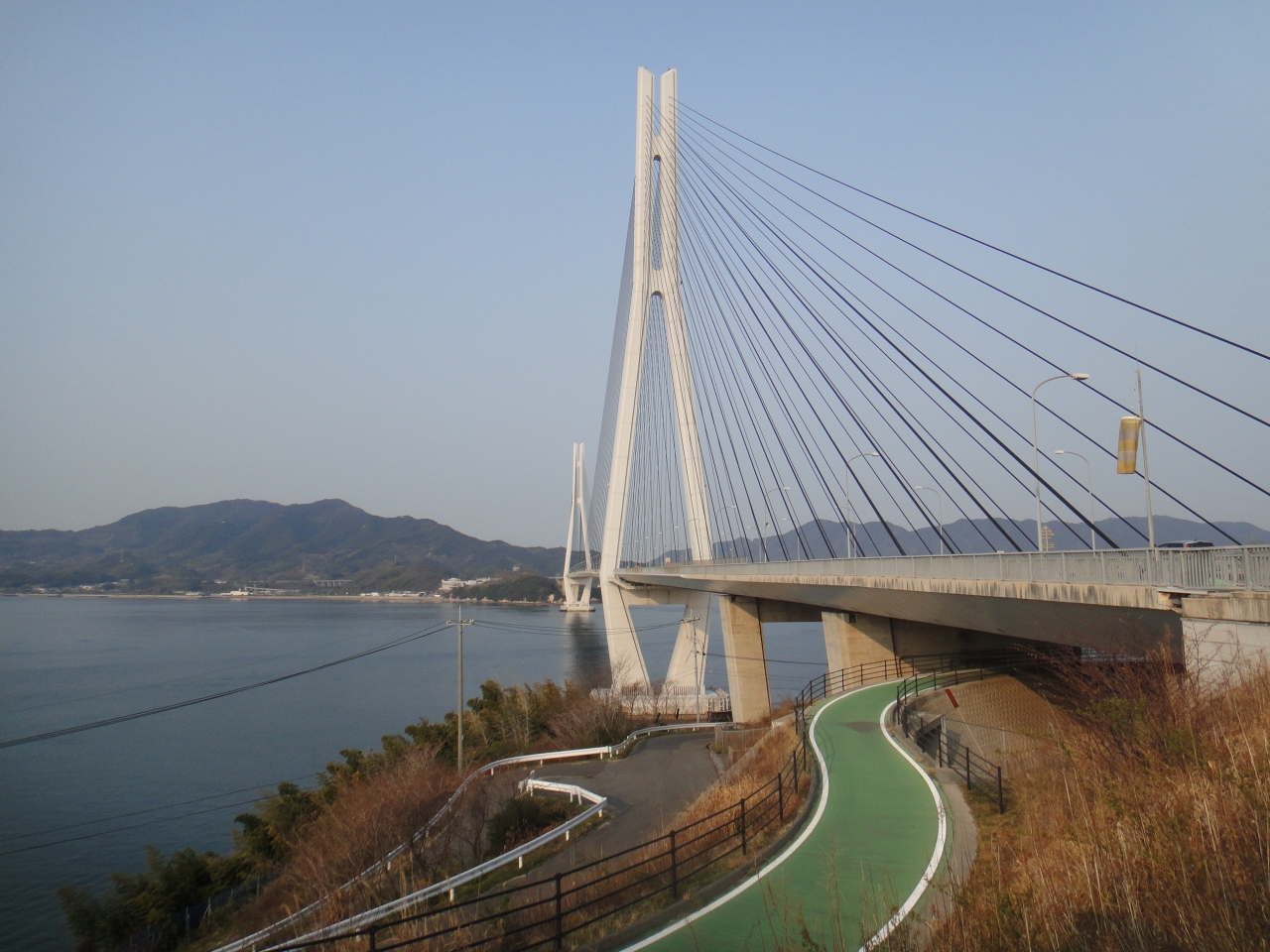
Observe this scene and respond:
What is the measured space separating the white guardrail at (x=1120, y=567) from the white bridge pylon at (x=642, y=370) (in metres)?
13.8

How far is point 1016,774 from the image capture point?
11.8 meters

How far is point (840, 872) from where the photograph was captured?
26.2ft

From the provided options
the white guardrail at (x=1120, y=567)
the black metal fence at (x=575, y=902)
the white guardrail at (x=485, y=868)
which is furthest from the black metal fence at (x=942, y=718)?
the white guardrail at (x=485, y=868)

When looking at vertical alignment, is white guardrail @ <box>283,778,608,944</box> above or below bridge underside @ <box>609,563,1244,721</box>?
below

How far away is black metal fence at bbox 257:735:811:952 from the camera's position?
6781mm

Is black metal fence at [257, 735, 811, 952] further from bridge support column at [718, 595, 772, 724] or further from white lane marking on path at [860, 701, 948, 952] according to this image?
bridge support column at [718, 595, 772, 724]

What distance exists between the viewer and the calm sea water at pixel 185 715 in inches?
902

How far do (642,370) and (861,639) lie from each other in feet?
44.8

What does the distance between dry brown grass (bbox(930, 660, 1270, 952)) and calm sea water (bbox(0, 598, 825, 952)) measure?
20.0m


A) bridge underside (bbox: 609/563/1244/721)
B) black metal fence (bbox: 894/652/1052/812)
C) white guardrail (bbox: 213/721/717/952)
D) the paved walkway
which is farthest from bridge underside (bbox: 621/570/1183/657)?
white guardrail (bbox: 213/721/717/952)

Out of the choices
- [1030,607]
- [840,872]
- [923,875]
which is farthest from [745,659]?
[923,875]

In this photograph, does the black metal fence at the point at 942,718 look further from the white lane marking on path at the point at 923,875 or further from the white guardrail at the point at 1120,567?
the white guardrail at the point at 1120,567

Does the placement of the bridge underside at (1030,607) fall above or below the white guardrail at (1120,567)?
below

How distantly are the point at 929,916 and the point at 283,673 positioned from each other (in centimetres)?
5182
